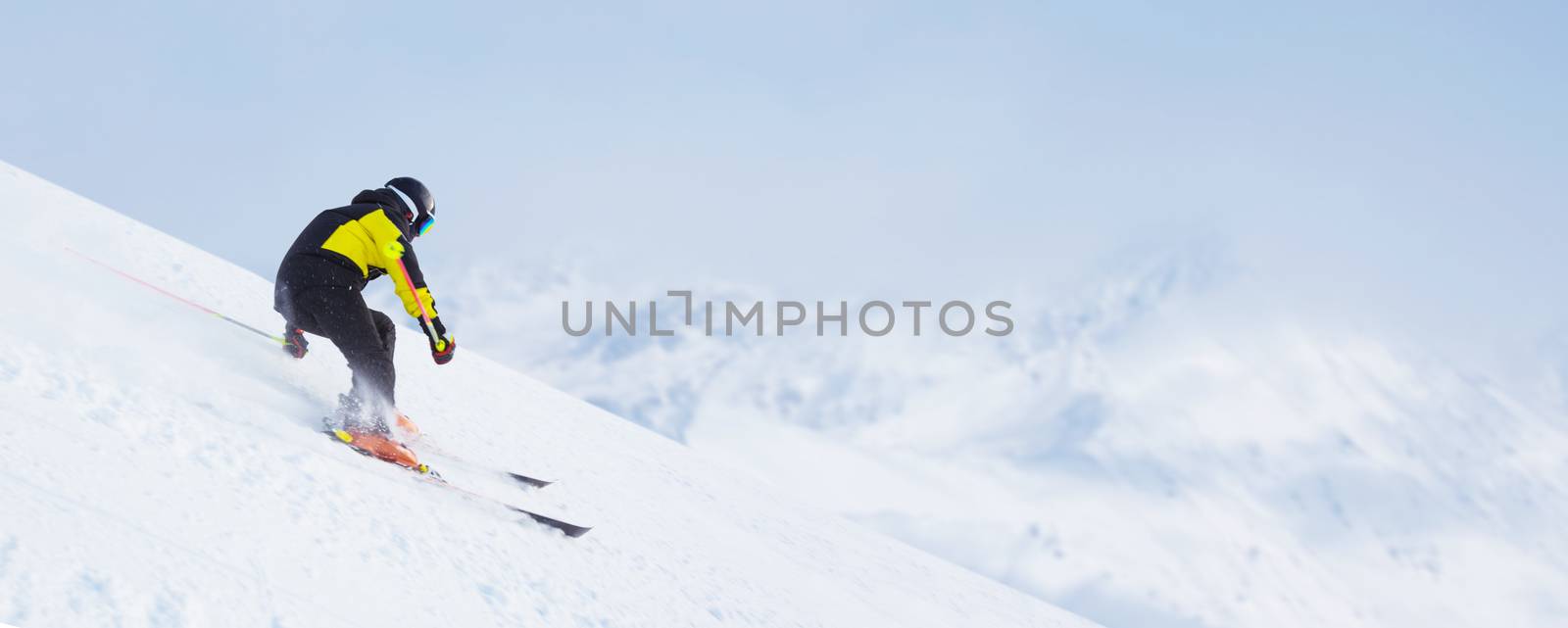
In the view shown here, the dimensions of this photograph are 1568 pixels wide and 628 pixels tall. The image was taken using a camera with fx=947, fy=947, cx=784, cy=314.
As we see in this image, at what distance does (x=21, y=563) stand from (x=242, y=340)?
3.83 m

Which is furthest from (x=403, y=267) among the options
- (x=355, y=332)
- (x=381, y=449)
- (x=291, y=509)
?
(x=291, y=509)

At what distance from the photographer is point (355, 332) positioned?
5.23 m

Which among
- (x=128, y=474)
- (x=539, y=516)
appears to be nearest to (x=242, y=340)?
(x=539, y=516)

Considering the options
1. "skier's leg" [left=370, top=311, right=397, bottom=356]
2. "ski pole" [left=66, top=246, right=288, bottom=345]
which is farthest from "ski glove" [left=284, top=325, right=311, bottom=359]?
"skier's leg" [left=370, top=311, right=397, bottom=356]

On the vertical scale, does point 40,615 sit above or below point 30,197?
below

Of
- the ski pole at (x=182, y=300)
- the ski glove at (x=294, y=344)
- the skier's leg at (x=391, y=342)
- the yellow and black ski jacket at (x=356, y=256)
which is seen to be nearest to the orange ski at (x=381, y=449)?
the skier's leg at (x=391, y=342)

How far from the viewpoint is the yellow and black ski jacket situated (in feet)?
17.2

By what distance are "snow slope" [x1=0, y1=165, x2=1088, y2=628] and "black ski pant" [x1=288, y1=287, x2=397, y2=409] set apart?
0.34m

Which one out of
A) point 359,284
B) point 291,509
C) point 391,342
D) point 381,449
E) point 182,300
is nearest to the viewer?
point 291,509

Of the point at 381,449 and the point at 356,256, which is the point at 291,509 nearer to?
the point at 381,449

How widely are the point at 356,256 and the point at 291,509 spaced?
2179 millimetres

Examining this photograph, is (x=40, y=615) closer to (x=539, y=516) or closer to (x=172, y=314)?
(x=539, y=516)

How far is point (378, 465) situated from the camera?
452 centimetres

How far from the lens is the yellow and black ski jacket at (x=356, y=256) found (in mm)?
5254
